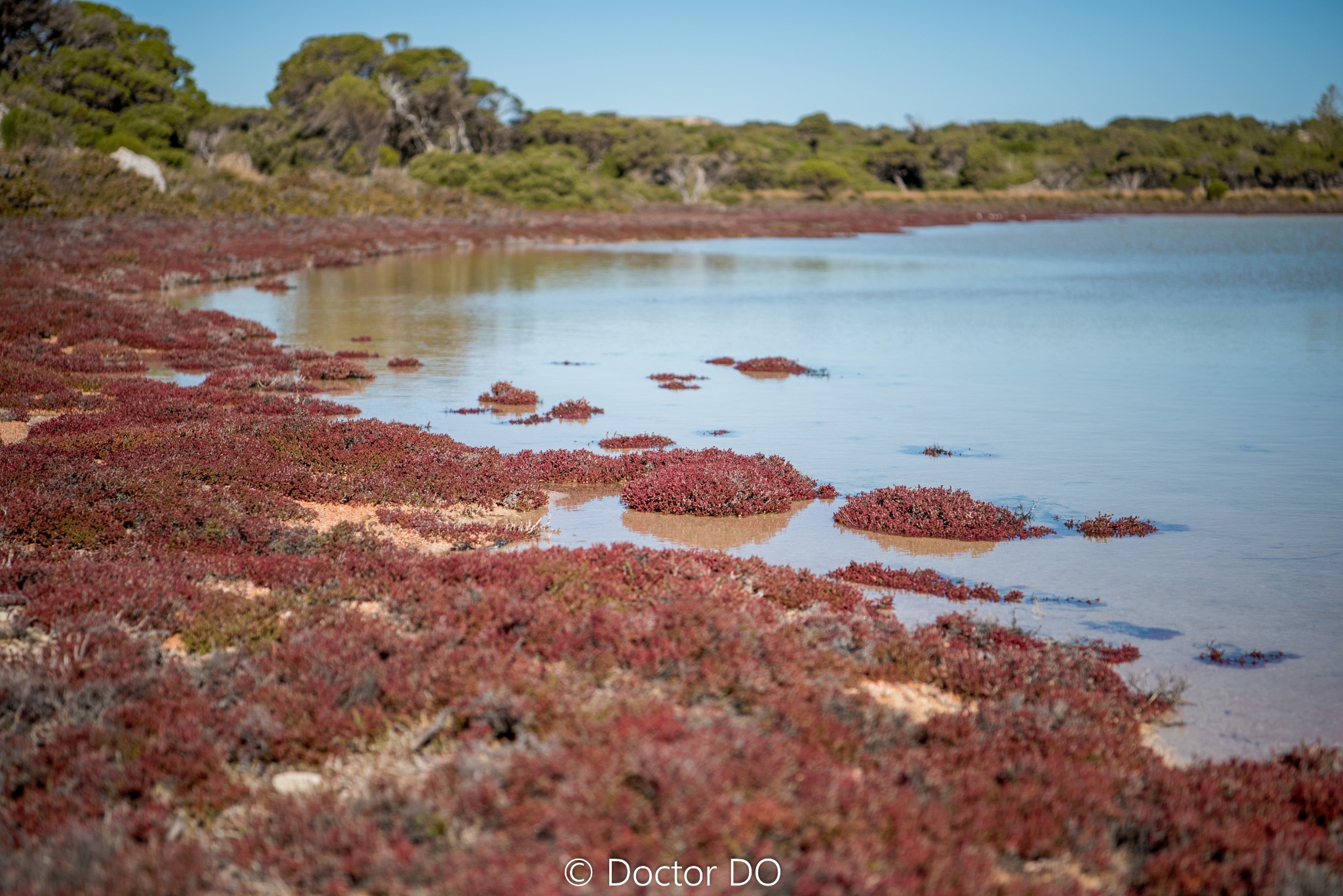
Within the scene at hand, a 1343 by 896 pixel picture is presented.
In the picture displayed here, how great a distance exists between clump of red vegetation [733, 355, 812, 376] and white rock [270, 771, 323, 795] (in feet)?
53.7

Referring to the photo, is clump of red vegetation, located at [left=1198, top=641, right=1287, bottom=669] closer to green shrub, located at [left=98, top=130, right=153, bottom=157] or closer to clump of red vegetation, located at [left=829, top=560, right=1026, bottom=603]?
clump of red vegetation, located at [left=829, top=560, right=1026, bottom=603]

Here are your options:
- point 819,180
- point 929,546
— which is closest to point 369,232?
point 929,546

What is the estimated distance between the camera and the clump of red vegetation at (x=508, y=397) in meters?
17.4

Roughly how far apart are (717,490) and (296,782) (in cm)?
668

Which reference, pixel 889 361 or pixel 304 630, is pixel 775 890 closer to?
pixel 304 630

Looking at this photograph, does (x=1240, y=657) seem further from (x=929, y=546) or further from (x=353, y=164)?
(x=353, y=164)

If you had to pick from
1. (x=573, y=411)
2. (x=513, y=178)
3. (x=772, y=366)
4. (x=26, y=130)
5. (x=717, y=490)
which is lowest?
(x=717, y=490)

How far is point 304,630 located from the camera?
672 centimetres

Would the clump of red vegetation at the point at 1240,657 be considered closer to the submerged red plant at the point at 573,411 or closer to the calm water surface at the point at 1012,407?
the calm water surface at the point at 1012,407

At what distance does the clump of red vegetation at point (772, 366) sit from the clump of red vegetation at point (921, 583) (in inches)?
466

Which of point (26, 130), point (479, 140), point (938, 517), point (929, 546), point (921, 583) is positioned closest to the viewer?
point (921, 583)

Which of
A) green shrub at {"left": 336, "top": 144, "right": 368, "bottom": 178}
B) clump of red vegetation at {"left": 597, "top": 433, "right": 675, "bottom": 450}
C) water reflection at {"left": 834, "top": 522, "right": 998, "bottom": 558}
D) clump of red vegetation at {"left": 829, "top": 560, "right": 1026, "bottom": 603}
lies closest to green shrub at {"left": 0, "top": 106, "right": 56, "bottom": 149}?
green shrub at {"left": 336, "top": 144, "right": 368, "bottom": 178}

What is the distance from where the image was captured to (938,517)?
1062 centimetres

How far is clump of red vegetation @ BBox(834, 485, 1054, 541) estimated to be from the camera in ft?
34.1
